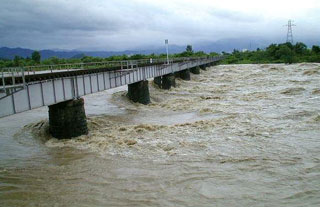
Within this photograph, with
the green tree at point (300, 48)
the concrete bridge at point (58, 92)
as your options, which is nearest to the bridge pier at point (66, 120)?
the concrete bridge at point (58, 92)

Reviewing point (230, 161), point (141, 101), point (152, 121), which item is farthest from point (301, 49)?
point (230, 161)

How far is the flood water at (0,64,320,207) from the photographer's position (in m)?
10.8

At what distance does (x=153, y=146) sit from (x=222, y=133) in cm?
456

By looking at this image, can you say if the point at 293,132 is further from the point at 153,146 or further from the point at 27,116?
the point at 27,116

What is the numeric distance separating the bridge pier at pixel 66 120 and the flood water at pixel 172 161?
2.55 ft

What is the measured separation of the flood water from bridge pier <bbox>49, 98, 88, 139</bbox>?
0.78 m

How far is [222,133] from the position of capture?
18.3m

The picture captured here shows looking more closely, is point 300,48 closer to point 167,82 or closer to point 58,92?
point 167,82

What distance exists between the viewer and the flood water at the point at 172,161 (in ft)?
35.4

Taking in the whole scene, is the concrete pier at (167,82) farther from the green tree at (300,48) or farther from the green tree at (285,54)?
the green tree at (300,48)

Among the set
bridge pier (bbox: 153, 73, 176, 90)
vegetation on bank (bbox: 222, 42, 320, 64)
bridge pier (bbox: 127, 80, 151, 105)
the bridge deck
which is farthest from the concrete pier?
vegetation on bank (bbox: 222, 42, 320, 64)

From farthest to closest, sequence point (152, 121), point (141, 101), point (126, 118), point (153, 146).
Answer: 1. point (141, 101)
2. point (126, 118)
3. point (152, 121)
4. point (153, 146)

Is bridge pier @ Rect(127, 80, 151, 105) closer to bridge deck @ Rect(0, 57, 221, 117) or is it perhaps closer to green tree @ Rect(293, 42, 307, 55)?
bridge deck @ Rect(0, 57, 221, 117)

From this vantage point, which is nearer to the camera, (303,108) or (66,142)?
(66,142)
